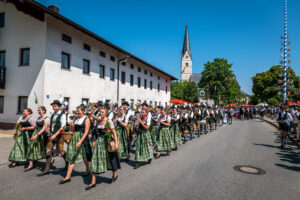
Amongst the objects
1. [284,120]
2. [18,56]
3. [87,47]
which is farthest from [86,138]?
[87,47]

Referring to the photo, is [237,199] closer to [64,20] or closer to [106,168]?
[106,168]

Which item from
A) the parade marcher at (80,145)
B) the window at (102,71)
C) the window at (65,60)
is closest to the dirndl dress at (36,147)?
the parade marcher at (80,145)

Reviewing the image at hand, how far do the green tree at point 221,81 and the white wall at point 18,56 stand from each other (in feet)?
135

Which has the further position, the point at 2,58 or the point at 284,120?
the point at 2,58

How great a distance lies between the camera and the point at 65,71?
15039 mm

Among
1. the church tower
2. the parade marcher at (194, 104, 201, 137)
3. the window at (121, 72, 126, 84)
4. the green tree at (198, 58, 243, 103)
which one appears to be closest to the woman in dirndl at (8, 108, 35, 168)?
the parade marcher at (194, 104, 201, 137)

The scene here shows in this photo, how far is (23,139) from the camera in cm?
598

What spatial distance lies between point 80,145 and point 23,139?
2.38 m

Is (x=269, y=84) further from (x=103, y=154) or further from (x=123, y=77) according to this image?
(x=103, y=154)

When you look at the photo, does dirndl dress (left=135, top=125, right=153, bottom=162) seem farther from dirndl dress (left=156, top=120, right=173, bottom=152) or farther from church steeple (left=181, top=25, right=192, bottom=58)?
church steeple (left=181, top=25, right=192, bottom=58)

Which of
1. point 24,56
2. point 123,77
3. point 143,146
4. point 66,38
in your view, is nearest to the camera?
point 143,146

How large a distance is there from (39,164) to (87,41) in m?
13.3

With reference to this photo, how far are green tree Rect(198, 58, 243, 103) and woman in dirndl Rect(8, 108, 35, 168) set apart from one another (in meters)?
→ 46.5

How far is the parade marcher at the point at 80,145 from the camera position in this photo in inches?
188
